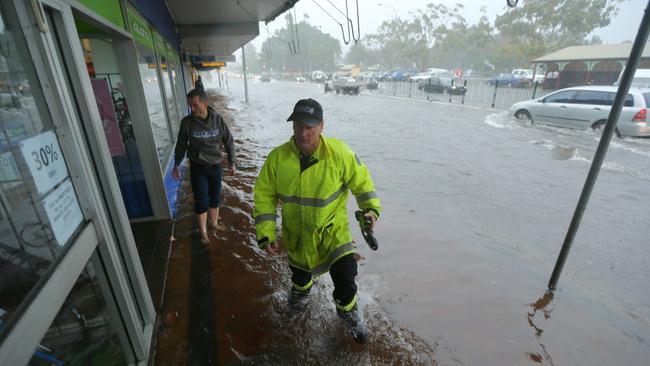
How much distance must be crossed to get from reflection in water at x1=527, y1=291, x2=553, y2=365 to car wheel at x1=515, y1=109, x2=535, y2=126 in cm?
1131

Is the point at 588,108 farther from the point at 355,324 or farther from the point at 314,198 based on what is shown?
the point at 314,198

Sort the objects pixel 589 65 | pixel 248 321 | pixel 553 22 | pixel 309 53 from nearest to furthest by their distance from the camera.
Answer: pixel 248 321, pixel 589 65, pixel 553 22, pixel 309 53

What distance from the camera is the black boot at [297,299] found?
2820 mm

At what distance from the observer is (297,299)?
2.88m

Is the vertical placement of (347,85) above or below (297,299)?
above

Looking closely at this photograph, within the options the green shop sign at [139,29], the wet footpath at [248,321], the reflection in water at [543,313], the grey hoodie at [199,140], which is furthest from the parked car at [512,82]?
the wet footpath at [248,321]

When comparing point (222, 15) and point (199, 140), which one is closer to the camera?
point (199, 140)

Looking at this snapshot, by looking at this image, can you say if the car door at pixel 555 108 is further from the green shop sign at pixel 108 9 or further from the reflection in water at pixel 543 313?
the green shop sign at pixel 108 9

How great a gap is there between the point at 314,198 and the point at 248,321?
1406mm

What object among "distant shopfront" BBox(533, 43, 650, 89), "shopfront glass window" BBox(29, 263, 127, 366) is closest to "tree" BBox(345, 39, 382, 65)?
"distant shopfront" BBox(533, 43, 650, 89)

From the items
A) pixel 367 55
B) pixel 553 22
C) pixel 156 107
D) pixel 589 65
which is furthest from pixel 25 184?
pixel 367 55

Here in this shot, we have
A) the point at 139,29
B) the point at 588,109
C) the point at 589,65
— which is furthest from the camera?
the point at 589,65

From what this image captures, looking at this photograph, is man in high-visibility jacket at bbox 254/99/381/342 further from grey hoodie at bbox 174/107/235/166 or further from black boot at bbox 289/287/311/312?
grey hoodie at bbox 174/107/235/166

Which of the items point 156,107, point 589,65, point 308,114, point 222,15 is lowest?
point 156,107
